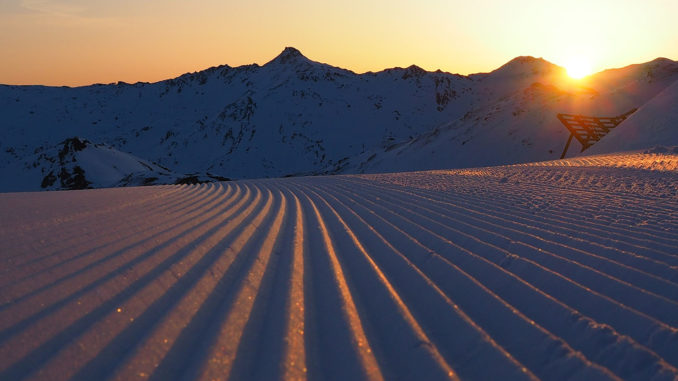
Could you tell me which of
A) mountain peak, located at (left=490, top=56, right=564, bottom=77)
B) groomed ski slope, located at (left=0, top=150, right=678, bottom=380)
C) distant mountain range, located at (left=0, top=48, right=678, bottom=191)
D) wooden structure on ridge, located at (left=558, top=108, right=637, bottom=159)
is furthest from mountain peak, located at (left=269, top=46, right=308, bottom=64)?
groomed ski slope, located at (left=0, top=150, right=678, bottom=380)

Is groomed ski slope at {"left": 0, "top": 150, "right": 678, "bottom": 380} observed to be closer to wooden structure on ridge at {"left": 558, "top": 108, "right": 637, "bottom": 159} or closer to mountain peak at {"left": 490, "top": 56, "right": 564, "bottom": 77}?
wooden structure on ridge at {"left": 558, "top": 108, "right": 637, "bottom": 159}

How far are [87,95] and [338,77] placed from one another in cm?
4662

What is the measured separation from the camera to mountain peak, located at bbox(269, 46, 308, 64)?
244 feet

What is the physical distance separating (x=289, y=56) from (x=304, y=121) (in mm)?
25163

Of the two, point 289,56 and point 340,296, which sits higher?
point 289,56

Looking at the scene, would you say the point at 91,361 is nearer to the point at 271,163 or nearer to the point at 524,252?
the point at 524,252

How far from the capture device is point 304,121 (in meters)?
54.4

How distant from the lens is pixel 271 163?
4634 centimetres

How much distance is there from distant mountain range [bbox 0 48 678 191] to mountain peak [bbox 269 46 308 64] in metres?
0.32

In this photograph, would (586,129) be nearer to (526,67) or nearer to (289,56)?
(289,56)

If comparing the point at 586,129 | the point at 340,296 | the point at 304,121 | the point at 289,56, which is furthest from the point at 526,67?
the point at 340,296

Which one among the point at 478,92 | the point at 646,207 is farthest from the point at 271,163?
the point at 646,207

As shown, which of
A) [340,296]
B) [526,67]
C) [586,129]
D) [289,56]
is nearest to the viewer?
[340,296]

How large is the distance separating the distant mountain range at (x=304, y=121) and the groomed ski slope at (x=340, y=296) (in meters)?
14.8
